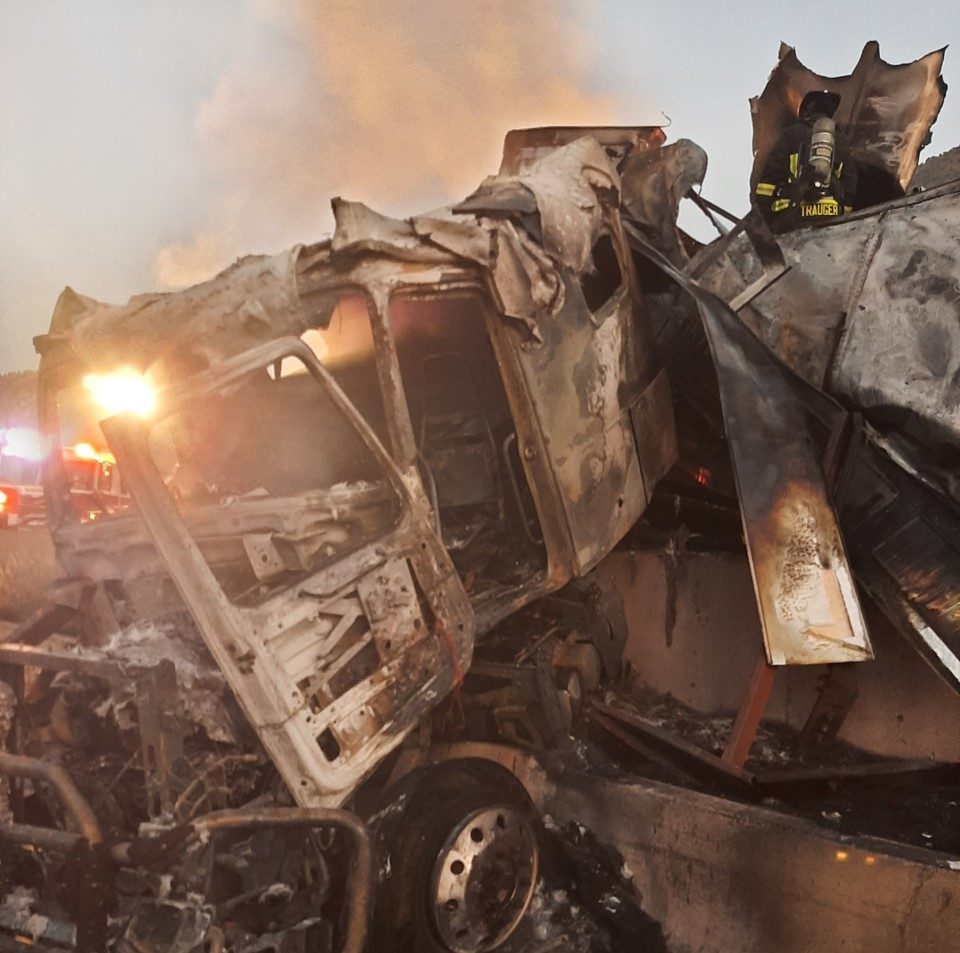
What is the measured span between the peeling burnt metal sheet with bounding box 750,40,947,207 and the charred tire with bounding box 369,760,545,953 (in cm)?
652

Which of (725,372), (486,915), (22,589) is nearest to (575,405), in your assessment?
(725,372)

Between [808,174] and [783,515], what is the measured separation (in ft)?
12.7

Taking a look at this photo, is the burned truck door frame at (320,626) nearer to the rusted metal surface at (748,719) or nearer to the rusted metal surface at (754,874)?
the rusted metal surface at (754,874)

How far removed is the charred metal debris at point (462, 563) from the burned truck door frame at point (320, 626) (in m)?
0.01

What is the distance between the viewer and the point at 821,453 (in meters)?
4.20

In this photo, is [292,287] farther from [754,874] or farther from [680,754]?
[754,874]

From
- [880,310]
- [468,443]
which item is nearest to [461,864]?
[468,443]

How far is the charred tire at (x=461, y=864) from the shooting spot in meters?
2.89

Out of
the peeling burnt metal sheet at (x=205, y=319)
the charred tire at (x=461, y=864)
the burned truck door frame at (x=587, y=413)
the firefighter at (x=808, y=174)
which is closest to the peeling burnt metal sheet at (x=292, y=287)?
the peeling burnt metal sheet at (x=205, y=319)

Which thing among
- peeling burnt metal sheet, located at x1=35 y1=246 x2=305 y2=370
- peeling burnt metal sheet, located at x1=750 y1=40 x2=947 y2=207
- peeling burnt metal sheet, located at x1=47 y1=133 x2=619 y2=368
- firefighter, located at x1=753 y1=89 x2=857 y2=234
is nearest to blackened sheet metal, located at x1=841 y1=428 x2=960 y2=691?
peeling burnt metal sheet, located at x1=47 y1=133 x2=619 y2=368

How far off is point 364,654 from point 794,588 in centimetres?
209

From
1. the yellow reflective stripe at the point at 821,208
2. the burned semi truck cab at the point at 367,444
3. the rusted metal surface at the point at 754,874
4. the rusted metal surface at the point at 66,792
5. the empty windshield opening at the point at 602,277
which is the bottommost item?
the rusted metal surface at the point at 754,874

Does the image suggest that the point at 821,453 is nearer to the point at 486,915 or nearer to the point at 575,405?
the point at 575,405

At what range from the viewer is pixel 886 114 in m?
7.58
